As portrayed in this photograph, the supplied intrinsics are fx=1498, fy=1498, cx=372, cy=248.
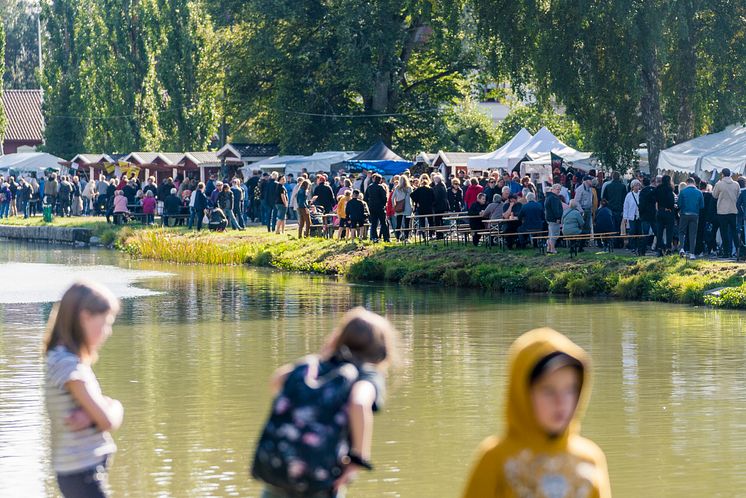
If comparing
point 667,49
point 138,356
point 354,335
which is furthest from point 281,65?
point 354,335

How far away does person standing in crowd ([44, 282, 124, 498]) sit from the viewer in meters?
6.34

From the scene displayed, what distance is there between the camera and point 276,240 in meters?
38.8

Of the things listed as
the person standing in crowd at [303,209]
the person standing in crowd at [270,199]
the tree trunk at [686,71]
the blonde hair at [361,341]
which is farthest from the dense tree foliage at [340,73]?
the blonde hair at [361,341]

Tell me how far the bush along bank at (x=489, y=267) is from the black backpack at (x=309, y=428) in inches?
757

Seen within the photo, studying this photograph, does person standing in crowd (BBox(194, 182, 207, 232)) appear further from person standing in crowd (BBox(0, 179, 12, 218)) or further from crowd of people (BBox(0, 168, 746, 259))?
person standing in crowd (BBox(0, 179, 12, 218))

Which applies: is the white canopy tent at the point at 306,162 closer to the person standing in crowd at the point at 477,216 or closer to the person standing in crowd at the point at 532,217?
the person standing in crowd at the point at 477,216

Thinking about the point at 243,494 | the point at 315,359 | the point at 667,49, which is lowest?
the point at 243,494

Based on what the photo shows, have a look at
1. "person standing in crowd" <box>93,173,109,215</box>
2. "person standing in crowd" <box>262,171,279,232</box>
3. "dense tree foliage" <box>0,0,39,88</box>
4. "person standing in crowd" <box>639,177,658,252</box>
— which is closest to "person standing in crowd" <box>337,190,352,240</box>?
"person standing in crowd" <box>262,171,279,232</box>

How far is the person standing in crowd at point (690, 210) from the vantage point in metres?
28.5

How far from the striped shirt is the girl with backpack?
99 centimetres

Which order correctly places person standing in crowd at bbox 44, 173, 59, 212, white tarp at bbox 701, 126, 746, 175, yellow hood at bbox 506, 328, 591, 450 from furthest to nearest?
person standing in crowd at bbox 44, 173, 59, 212, white tarp at bbox 701, 126, 746, 175, yellow hood at bbox 506, 328, 591, 450

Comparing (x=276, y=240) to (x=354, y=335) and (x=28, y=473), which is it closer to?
(x=28, y=473)

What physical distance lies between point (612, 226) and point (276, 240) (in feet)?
36.1

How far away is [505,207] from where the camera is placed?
32031 millimetres
